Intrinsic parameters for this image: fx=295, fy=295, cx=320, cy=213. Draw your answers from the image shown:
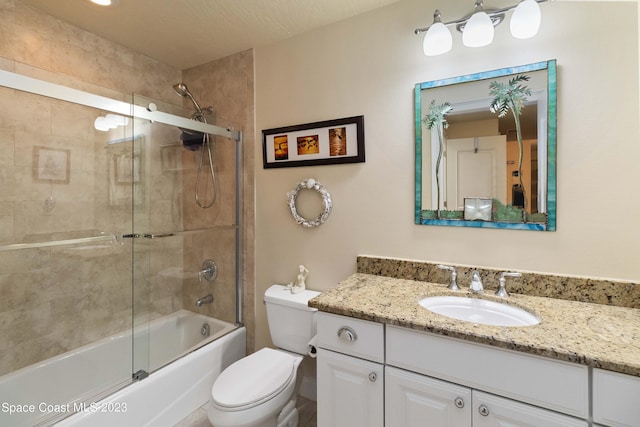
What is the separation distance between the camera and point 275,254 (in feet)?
6.72

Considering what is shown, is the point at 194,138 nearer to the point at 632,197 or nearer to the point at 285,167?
the point at 285,167

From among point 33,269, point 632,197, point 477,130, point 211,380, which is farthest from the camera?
point 211,380

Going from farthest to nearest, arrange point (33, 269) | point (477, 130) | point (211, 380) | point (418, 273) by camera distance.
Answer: point (211, 380) → point (33, 269) → point (418, 273) → point (477, 130)

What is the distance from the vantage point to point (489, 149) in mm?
1406

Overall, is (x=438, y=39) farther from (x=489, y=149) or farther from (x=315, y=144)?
(x=315, y=144)

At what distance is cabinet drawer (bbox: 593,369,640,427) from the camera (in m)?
0.79

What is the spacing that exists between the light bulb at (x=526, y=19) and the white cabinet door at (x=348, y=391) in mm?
1466

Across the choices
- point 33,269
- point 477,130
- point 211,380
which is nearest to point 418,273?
point 477,130

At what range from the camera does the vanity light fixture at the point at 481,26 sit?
120 cm

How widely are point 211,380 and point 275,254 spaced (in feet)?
3.05

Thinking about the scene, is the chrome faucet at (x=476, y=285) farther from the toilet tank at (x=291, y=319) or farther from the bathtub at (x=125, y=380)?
the bathtub at (x=125, y=380)

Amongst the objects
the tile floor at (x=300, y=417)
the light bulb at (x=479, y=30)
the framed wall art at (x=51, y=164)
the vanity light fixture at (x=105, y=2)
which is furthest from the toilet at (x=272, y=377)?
the vanity light fixture at (x=105, y=2)

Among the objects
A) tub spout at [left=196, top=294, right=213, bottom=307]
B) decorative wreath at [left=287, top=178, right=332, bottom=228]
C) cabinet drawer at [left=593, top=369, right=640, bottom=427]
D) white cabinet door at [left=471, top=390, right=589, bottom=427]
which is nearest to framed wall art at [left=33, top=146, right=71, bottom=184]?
tub spout at [left=196, top=294, right=213, bottom=307]

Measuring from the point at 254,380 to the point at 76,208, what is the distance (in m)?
1.50
